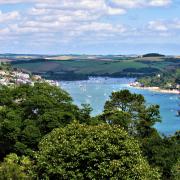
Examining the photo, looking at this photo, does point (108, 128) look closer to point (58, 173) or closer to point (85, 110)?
point (58, 173)

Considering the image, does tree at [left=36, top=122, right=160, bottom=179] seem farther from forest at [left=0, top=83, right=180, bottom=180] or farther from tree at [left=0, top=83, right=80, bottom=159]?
tree at [left=0, top=83, right=80, bottom=159]

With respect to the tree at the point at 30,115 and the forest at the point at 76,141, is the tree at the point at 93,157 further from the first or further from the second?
the tree at the point at 30,115

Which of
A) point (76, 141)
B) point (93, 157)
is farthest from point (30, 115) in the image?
point (93, 157)

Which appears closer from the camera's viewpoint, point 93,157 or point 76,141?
point 93,157

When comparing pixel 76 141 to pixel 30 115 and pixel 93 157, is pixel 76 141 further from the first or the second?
pixel 30 115

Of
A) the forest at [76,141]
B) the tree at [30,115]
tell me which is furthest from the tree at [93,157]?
the tree at [30,115]

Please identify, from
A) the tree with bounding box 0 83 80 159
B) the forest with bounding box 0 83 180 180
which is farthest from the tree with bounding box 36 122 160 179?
the tree with bounding box 0 83 80 159
